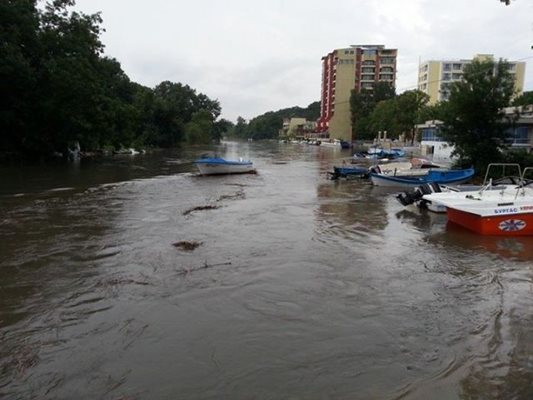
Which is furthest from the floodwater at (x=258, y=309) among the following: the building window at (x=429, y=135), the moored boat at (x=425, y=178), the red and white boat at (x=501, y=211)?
the building window at (x=429, y=135)

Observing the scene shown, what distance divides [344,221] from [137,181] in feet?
48.9

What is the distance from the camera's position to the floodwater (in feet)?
18.5

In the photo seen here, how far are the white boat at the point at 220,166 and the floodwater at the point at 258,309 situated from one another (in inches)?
643

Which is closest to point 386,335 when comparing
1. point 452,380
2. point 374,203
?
point 452,380

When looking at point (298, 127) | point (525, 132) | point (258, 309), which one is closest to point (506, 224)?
point (258, 309)

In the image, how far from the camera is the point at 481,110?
92.3 ft

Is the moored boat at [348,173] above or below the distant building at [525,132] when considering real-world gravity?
below

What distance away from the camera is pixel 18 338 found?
6.62m

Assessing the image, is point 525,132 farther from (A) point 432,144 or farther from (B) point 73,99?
(B) point 73,99

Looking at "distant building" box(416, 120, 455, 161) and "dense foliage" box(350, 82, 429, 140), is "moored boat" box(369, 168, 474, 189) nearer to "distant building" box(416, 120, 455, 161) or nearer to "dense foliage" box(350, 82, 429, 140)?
"distant building" box(416, 120, 455, 161)

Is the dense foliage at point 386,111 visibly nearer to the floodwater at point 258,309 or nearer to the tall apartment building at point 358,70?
the tall apartment building at point 358,70

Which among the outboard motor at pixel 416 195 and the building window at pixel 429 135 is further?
the building window at pixel 429 135

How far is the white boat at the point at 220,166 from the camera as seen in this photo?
32.6 m

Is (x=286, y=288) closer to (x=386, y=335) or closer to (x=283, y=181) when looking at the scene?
(x=386, y=335)
